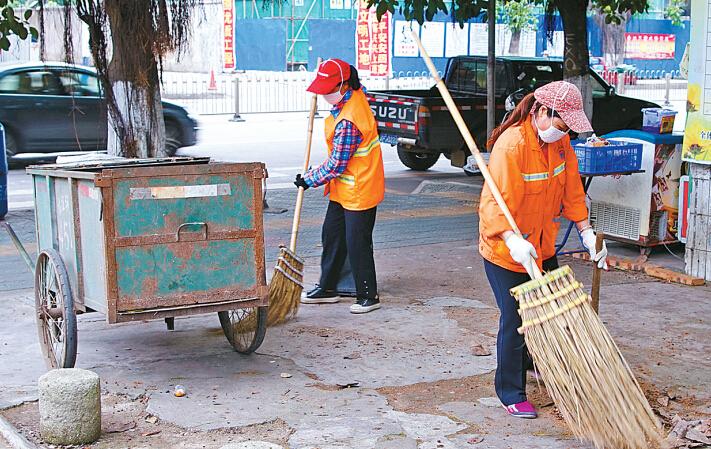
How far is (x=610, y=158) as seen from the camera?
27.1 feet

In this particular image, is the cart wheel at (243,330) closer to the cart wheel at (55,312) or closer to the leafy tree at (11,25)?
the cart wheel at (55,312)

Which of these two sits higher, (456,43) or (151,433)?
(456,43)

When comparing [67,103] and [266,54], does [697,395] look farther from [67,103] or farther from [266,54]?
[266,54]

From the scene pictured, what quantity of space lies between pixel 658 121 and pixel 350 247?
11.4ft

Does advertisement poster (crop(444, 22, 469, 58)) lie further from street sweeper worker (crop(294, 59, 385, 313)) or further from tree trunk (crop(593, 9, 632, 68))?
street sweeper worker (crop(294, 59, 385, 313))

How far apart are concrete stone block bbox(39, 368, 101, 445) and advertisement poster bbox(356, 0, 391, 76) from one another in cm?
2965

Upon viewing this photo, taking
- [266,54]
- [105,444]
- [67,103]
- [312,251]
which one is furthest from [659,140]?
[266,54]

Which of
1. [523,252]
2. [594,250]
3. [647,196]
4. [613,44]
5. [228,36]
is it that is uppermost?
[228,36]

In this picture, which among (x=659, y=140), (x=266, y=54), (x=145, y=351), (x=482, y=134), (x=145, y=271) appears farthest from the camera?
(x=266, y=54)

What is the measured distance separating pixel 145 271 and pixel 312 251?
14.3ft

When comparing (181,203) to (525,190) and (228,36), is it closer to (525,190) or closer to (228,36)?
(525,190)

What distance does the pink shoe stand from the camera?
5102mm

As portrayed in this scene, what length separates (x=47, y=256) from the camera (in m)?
5.75

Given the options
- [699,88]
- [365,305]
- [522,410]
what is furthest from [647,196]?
[522,410]
